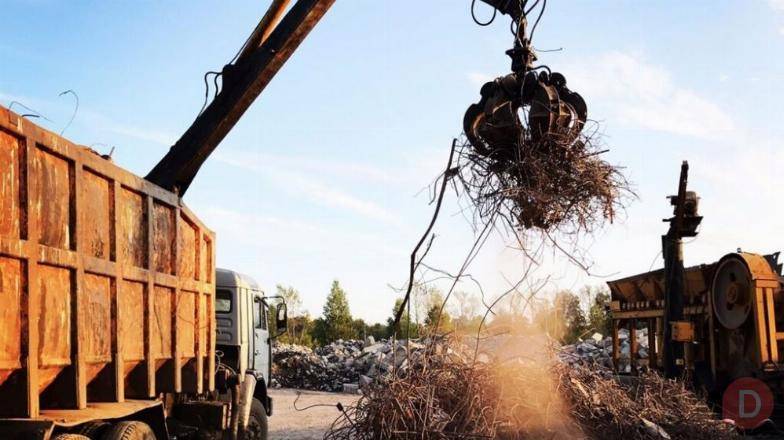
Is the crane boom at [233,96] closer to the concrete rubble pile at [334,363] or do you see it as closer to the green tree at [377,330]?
the concrete rubble pile at [334,363]

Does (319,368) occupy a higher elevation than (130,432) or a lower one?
lower

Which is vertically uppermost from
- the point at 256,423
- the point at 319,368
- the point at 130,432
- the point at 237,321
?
the point at 237,321

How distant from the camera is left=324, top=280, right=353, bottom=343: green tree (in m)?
39.6

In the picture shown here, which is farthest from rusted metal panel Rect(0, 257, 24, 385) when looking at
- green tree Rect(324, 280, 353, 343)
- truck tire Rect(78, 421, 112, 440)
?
green tree Rect(324, 280, 353, 343)

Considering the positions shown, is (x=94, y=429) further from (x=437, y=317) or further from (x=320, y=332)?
(x=320, y=332)

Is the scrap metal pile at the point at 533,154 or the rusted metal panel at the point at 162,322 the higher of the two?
the scrap metal pile at the point at 533,154

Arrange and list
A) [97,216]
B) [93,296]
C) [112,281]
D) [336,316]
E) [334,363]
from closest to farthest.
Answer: [93,296]
[97,216]
[112,281]
[334,363]
[336,316]

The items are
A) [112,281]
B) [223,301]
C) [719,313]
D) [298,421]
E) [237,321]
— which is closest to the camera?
[112,281]

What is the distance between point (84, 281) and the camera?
498 centimetres

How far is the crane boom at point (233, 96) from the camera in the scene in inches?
304

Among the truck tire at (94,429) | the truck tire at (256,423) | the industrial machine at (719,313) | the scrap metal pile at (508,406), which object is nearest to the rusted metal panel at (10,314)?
the truck tire at (94,429)

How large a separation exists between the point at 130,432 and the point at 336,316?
1339 inches

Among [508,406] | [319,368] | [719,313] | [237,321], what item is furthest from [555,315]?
[319,368]

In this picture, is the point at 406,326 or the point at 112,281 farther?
the point at 406,326
